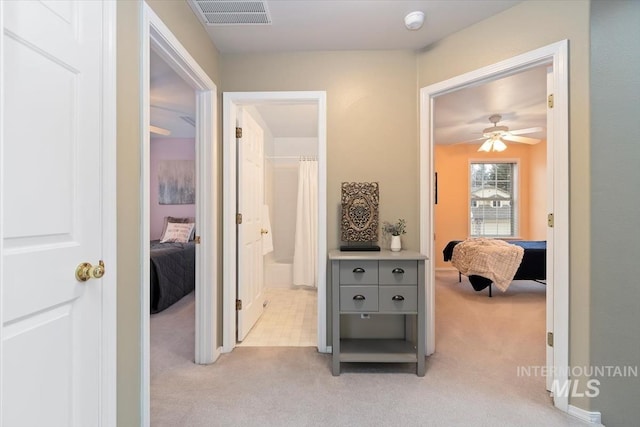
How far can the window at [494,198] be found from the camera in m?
6.07

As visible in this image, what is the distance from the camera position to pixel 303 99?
98.0 inches

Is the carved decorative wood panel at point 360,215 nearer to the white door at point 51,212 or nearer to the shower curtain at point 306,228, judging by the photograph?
the white door at point 51,212

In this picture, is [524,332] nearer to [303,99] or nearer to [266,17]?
[303,99]

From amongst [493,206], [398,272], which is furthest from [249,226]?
[493,206]

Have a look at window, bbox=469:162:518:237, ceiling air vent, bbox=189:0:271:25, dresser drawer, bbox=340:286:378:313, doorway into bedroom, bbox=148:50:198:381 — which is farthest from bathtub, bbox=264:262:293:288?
window, bbox=469:162:518:237

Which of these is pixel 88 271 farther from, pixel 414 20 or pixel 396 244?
pixel 414 20

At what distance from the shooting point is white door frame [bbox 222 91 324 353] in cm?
246

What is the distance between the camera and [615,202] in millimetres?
1610

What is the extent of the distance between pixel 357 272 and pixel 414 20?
5.65 ft

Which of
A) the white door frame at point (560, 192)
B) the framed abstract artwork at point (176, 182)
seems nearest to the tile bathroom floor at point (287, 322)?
the white door frame at point (560, 192)

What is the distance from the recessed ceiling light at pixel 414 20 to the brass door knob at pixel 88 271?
2220mm

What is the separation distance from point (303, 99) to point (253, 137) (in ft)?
2.36

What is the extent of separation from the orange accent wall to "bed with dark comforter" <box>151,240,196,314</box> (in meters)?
4.45

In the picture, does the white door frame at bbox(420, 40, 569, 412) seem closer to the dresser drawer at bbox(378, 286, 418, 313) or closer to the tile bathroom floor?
the dresser drawer at bbox(378, 286, 418, 313)
